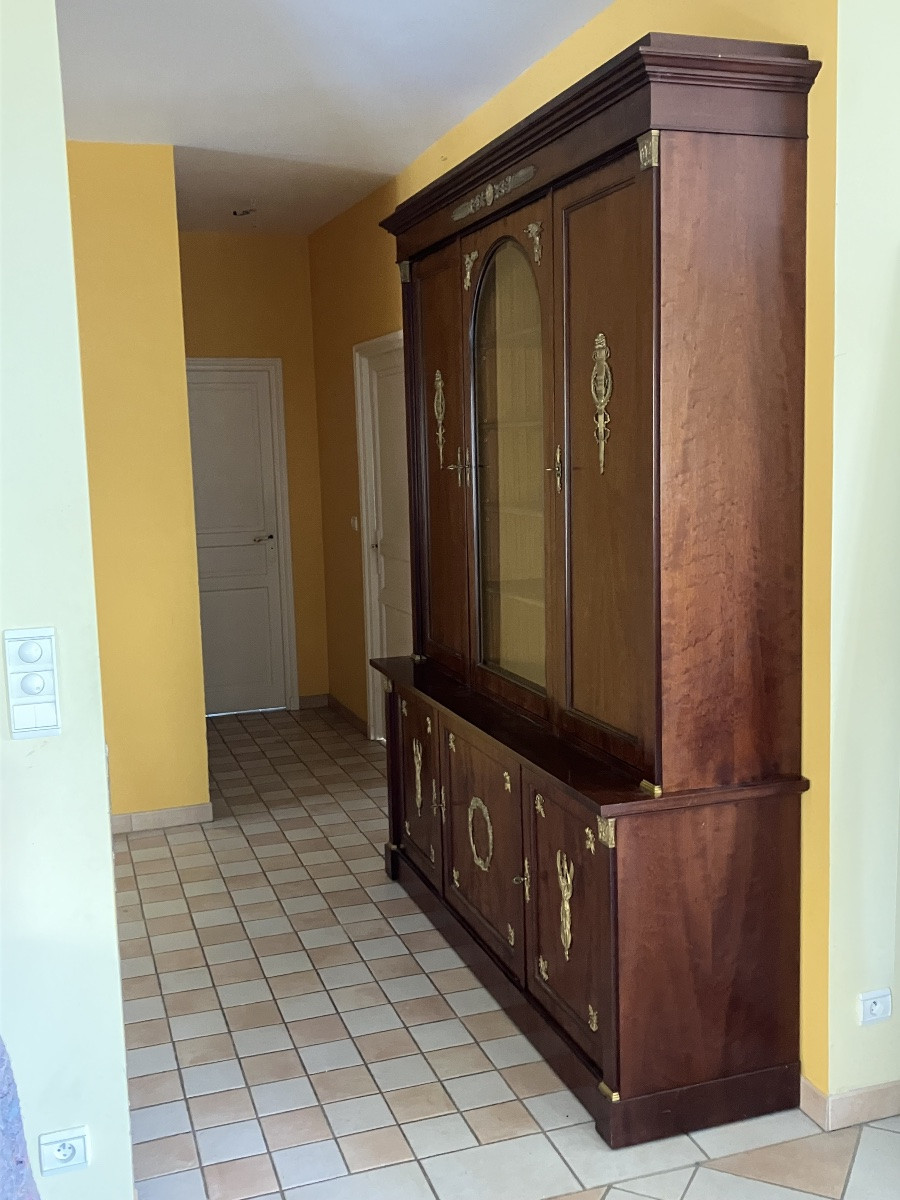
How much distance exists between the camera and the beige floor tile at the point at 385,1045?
9.57ft

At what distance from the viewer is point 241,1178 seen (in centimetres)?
242

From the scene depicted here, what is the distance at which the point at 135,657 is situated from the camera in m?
4.73

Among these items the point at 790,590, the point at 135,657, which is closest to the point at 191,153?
the point at 135,657

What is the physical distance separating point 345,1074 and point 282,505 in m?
4.21

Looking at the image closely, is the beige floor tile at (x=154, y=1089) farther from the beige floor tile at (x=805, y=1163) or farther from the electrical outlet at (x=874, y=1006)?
the electrical outlet at (x=874, y=1006)

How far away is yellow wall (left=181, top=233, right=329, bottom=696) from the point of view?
6266 mm

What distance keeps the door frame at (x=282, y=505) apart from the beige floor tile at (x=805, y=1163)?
4611mm

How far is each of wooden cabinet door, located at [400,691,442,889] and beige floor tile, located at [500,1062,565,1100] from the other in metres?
0.86

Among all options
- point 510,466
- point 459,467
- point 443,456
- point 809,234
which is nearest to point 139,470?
point 443,456

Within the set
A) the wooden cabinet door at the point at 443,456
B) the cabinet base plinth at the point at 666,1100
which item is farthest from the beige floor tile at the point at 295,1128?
the wooden cabinet door at the point at 443,456

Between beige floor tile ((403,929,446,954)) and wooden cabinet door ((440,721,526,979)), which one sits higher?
wooden cabinet door ((440,721,526,979))

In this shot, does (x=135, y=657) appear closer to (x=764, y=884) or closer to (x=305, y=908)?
(x=305, y=908)

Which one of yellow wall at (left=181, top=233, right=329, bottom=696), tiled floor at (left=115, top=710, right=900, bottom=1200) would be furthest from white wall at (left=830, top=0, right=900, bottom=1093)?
yellow wall at (left=181, top=233, right=329, bottom=696)

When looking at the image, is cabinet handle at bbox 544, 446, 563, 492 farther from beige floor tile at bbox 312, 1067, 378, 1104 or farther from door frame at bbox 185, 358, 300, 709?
door frame at bbox 185, 358, 300, 709
